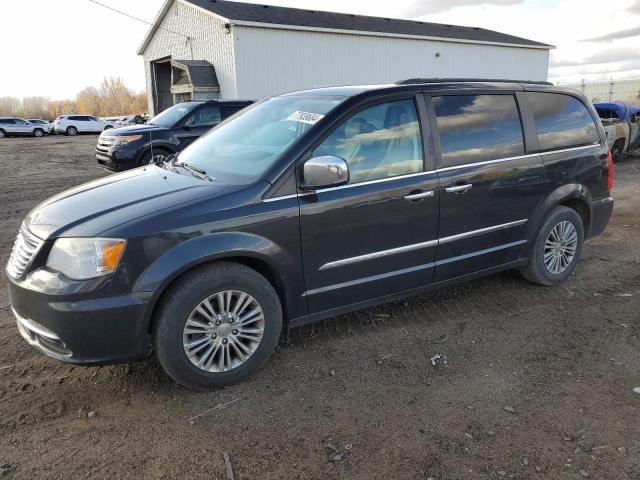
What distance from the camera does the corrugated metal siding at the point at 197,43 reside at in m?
21.7

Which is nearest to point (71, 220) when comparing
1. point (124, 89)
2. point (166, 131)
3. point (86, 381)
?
point (86, 381)

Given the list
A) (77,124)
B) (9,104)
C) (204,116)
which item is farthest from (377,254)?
(9,104)

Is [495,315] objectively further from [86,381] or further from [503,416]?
[86,381]

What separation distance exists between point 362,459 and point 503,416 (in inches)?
35.8

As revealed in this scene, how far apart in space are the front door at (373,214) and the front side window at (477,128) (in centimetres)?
24

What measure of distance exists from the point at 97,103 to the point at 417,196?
92889mm

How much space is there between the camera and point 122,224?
2.85 m

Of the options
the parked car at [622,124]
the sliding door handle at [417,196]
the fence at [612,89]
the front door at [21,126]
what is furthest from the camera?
the fence at [612,89]

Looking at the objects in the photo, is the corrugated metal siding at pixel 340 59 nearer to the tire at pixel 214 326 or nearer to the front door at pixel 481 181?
the front door at pixel 481 181

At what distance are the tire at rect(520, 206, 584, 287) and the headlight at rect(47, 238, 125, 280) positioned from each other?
3.56 meters

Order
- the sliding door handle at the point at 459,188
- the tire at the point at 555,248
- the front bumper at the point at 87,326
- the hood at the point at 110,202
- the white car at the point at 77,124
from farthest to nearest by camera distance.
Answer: the white car at the point at 77,124
the tire at the point at 555,248
the sliding door handle at the point at 459,188
the hood at the point at 110,202
the front bumper at the point at 87,326

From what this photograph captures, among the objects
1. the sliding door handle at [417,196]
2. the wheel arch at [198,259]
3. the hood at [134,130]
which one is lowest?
the wheel arch at [198,259]

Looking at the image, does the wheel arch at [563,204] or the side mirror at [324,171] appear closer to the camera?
the side mirror at [324,171]

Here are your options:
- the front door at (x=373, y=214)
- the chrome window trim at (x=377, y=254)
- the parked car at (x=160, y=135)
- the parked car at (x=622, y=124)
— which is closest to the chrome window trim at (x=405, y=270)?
the front door at (x=373, y=214)
